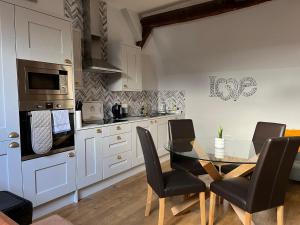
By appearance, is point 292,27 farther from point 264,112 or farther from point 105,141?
point 105,141

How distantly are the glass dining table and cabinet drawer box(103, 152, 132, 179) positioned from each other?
940mm

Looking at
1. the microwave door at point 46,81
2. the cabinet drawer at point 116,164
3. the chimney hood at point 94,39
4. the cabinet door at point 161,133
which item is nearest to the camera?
the microwave door at point 46,81

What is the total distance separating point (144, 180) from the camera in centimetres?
340

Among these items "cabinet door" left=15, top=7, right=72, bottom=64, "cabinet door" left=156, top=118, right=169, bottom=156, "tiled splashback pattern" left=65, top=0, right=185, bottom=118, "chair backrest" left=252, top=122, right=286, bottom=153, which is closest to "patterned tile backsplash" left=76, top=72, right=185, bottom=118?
"tiled splashback pattern" left=65, top=0, right=185, bottom=118

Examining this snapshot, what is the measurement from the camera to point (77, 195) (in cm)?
273

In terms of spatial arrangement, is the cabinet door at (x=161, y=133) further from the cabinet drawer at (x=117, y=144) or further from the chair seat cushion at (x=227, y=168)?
the chair seat cushion at (x=227, y=168)

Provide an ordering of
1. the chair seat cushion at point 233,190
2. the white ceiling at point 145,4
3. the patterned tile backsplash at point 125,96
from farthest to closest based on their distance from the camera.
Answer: the white ceiling at point 145,4
the patterned tile backsplash at point 125,96
the chair seat cushion at point 233,190

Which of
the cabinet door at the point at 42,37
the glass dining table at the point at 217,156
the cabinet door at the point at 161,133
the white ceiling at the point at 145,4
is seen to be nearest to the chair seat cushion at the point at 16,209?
the cabinet door at the point at 42,37

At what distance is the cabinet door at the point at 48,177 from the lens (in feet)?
7.23

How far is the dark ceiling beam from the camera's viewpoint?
327cm

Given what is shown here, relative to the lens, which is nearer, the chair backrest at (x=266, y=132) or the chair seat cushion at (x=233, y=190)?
the chair seat cushion at (x=233, y=190)

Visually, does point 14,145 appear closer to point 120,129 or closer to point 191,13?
point 120,129

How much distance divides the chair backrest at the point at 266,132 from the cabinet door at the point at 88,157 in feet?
6.30

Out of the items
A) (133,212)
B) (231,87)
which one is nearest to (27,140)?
(133,212)
